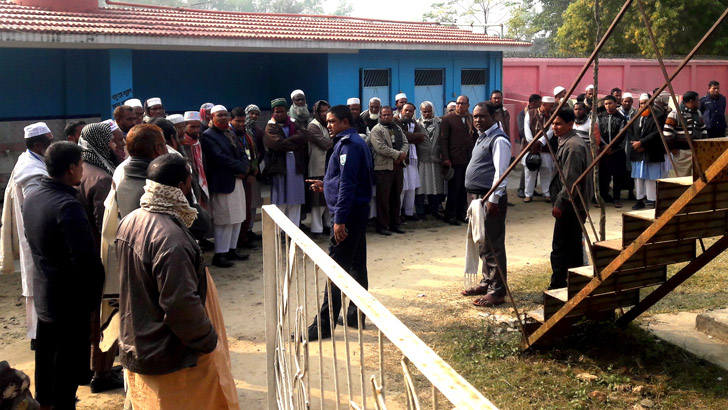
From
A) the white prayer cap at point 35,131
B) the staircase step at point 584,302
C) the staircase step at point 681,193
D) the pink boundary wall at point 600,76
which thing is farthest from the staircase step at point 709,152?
the pink boundary wall at point 600,76

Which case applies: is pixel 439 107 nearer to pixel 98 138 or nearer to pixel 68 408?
pixel 98 138

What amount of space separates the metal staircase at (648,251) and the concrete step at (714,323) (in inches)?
25.5

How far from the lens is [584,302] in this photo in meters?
4.90

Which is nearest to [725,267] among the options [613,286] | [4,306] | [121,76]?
[613,286]

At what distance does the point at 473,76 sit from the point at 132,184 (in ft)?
38.7

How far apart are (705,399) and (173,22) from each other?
33.3 ft

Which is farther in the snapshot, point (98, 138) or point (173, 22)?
point (173, 22)

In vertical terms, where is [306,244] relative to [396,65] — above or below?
below

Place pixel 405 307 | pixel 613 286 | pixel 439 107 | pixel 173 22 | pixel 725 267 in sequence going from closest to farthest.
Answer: pixel 613 286
pixel 405 307
pixel 725 267
pixel 173 22
pixel 439 107

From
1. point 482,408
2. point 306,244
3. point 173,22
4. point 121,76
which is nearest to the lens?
point 482,408

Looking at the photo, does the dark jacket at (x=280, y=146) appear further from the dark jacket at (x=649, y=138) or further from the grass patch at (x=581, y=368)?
the dark jacket at (x=649, y=138)

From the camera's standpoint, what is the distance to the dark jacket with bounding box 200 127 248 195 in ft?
26.2

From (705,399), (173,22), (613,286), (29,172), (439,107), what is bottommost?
(705,399)

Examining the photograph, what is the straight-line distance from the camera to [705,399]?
446cm
